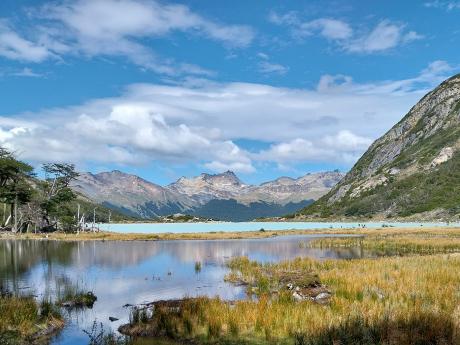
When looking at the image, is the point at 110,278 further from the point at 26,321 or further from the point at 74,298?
the point at 26,321

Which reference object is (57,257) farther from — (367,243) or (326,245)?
(367,243)

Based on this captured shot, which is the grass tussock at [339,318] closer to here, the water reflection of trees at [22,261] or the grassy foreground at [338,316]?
the grassy foreground at [338,316]

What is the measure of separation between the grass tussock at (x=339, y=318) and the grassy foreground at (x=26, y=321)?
14.3 feet

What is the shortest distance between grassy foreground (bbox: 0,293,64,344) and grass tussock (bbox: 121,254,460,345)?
171 inches

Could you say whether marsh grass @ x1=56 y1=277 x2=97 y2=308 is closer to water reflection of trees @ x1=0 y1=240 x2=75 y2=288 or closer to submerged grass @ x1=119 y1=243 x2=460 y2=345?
water reflection of trees @ x1=0 y1=240 x2=75 y2=288

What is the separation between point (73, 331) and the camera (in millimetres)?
23719

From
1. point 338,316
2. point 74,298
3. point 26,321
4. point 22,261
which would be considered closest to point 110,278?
point 74,298

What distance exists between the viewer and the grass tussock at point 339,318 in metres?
18.8

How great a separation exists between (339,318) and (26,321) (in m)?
14.2

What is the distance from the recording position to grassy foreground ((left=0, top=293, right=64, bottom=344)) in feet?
66.5

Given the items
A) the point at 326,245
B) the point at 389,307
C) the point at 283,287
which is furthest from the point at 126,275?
the point at 326,245

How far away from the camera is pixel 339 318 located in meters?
21.5

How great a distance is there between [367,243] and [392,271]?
43.7 m

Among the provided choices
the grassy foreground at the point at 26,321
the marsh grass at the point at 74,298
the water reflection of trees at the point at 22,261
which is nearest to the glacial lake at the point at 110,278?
the water reflection of trees at the point at 22,261
